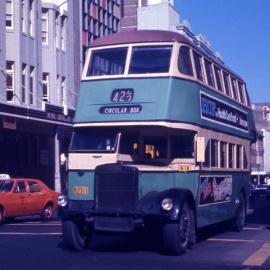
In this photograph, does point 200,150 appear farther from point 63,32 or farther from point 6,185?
point 63,32

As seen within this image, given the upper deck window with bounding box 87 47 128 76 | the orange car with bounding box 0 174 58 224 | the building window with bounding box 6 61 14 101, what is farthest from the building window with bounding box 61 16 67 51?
the upper deck window with bounding box 87 47 128 76

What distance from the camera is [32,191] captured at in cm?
2381

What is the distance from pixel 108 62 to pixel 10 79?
782 inches

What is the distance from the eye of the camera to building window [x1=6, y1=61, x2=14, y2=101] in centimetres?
3347

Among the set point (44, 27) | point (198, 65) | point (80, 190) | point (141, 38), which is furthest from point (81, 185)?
point (44, 27)

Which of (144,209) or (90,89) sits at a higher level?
(90,89)

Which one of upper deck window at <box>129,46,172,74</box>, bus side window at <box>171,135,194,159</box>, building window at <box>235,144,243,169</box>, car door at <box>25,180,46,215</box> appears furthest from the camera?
car door at <box>25,180,46,215</box>

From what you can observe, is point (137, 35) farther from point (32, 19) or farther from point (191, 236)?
point (32, 19)

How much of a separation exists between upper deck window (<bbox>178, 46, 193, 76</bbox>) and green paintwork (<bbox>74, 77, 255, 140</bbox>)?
10.2 inches

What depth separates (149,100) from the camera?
13.8 m

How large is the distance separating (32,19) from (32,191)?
14.6 metres

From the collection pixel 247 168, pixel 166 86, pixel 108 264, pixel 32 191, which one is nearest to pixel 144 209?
pixel 108 264

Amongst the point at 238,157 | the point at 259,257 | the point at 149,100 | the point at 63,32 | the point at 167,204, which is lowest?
the point at 259,257

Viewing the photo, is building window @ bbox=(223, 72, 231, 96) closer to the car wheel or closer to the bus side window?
the bus side window
